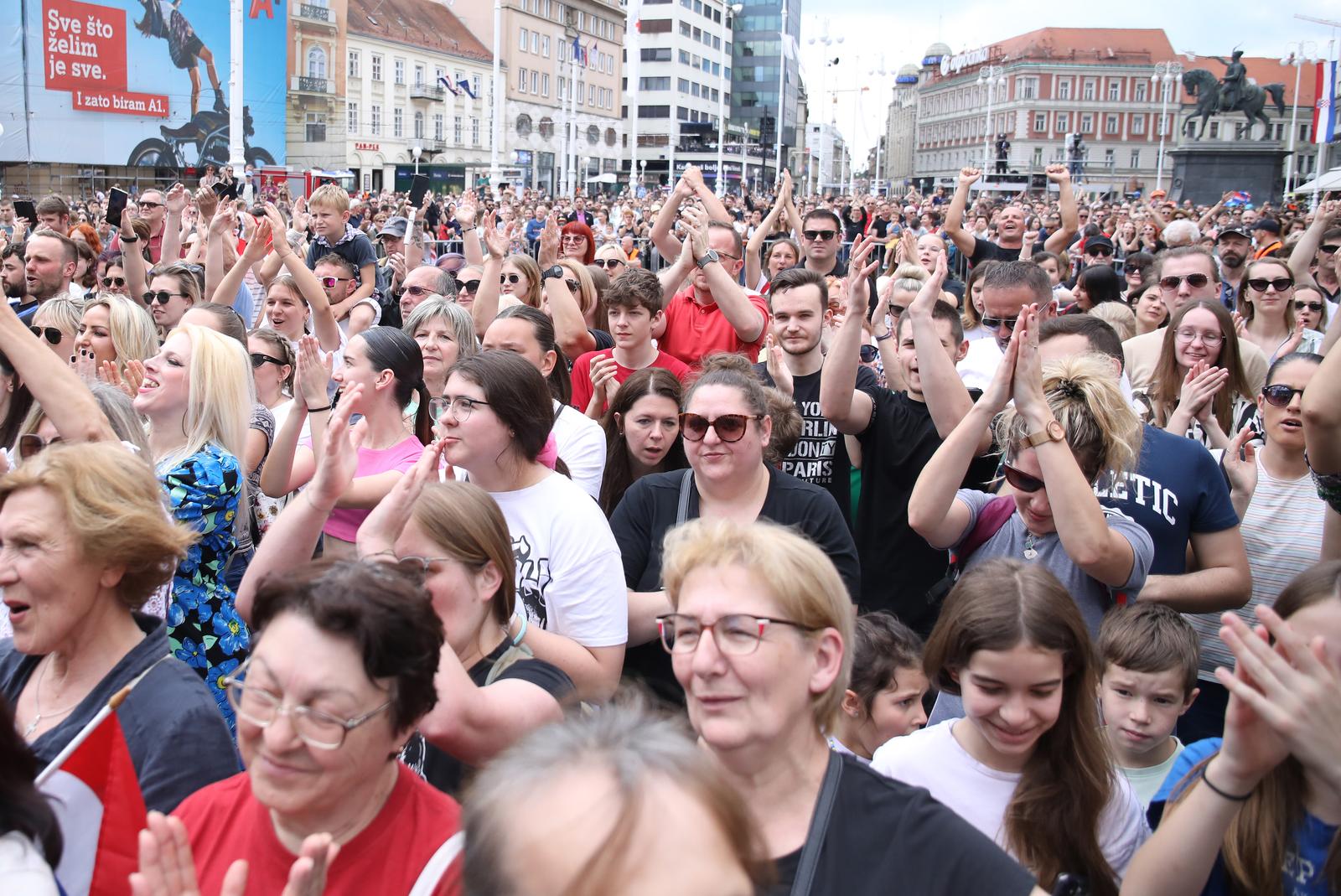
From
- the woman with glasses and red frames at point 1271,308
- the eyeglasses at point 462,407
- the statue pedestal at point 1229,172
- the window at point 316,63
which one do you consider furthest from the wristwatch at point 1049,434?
the window at point 316,63

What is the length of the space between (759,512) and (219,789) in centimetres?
203

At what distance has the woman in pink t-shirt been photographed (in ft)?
13.1

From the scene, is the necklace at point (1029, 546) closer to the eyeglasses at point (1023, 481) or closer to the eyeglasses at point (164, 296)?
the eyeglasses at point (1023, 481)

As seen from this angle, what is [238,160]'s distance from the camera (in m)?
20.4

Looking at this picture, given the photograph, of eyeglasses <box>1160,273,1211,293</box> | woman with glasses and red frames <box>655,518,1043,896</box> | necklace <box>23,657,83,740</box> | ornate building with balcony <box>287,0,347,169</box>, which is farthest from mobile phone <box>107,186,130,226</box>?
ornate building with balcony <box>287,0,347,169</box>

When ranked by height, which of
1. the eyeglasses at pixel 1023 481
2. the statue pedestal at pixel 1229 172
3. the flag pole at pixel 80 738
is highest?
the statue pedestal at pixel 1229 172

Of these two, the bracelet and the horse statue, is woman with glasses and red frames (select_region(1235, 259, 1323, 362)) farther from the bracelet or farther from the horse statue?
the horse statue

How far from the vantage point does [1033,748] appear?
2484 mm

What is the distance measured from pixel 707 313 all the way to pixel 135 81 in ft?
152

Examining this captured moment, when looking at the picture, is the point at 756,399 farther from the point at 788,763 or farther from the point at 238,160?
the point at 238,160

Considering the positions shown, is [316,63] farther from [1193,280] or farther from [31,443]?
[31,443]

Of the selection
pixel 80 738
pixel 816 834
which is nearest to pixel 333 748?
pixel 80 738

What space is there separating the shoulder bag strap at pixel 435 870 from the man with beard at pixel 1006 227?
7.71 m

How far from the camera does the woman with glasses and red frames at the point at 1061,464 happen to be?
9.82ft
